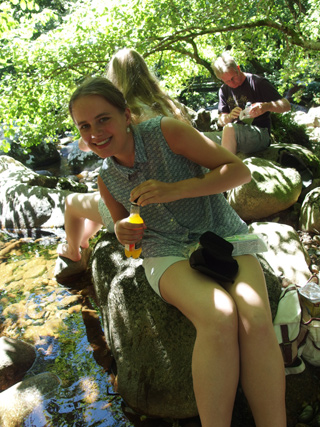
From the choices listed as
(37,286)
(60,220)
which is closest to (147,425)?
(37,286)

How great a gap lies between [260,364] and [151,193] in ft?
3.34

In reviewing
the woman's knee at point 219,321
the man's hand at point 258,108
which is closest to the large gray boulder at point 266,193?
the man's hand at point 258,108

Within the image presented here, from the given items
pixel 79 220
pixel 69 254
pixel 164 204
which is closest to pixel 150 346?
pixel 164 204

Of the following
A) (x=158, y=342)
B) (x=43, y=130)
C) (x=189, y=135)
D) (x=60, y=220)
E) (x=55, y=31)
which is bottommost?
(x=158, y=342)

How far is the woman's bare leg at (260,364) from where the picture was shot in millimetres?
1604

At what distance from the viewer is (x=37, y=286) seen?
3898 mm

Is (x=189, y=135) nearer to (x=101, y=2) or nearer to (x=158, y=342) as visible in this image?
(x=158, y=342)

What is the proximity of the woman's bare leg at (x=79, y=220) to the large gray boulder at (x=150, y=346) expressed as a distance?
972 mm

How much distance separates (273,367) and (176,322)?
0.70 meters

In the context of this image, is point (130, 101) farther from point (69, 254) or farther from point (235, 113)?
point (235, 113)

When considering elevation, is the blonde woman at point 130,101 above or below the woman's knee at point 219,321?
above

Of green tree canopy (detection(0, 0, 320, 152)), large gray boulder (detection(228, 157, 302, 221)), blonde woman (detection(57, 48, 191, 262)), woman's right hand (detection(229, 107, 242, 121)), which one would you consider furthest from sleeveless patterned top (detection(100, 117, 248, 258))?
green tree canopy (detection(0, 0, 320, 152))

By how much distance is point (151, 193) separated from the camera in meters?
1.98

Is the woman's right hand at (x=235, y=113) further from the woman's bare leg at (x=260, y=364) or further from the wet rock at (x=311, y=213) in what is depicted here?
the woman's bare leg at (x=260, y=364)
